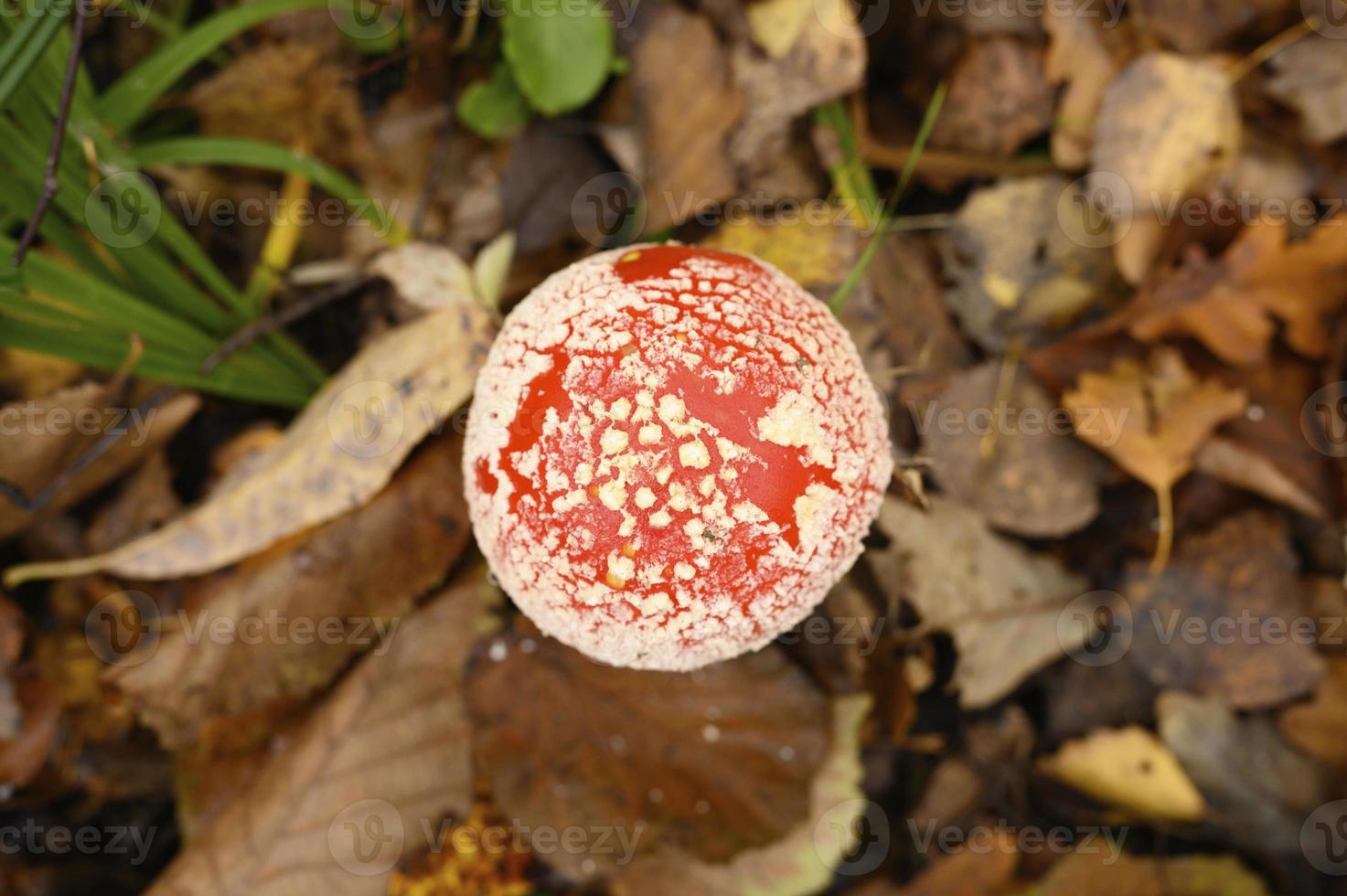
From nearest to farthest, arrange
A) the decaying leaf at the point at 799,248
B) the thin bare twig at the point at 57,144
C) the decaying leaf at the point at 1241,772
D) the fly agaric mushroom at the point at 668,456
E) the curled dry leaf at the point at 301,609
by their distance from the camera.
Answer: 1. the fly agaric mushroom at the point at 668,456
2. the thin bare twig at the point at 57,144
3. the curled dry leaf at the point at 301,609
4. the decaying leaf at the point at 799,248
5. the decaying leaf at the point at 1241,772

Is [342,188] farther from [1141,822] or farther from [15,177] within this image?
[1141,822]

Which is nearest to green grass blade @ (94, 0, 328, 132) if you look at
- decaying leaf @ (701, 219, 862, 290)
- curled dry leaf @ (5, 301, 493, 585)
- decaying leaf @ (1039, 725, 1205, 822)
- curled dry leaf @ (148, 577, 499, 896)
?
curled dry leaf @ (5, 301, 493, 585)

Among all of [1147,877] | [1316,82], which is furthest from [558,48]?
[1147,877]

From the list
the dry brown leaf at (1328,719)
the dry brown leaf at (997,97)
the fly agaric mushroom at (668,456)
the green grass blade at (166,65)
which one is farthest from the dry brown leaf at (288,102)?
the dry brown leaf at (1328,719)

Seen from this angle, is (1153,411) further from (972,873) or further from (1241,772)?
(972,873)

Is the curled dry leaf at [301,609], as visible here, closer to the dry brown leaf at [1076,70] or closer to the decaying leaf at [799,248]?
the decaying leaf at [799,248]

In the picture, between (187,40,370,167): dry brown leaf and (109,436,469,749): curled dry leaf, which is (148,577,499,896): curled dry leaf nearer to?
(109,436,469,749): curled dry leaf
